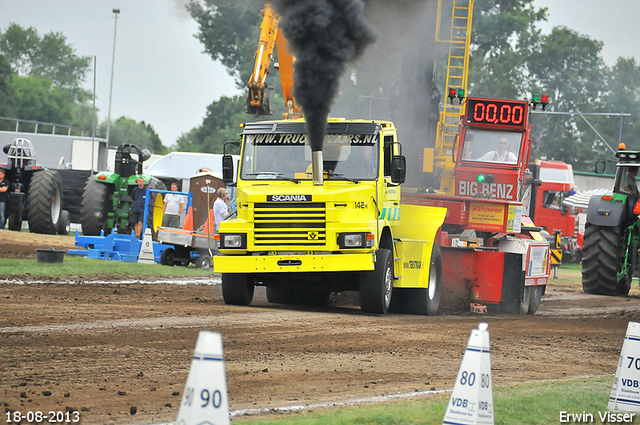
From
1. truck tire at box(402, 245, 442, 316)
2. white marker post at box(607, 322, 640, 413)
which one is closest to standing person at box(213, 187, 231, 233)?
truck tire at box(402, 245, 442, 316)

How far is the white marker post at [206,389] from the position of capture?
4141mm

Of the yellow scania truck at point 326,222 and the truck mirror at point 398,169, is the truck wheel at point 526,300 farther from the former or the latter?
the truck mirror at point 398,169

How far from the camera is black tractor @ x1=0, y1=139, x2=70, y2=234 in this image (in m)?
25.1

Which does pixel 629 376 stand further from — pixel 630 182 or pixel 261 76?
pixel 630 182

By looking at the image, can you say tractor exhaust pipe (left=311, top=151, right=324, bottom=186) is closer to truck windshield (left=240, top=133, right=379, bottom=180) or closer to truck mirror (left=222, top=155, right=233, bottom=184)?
truck windshield (left=240, top=133, right=379, bottom=180)

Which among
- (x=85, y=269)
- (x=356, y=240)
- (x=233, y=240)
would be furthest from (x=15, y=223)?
(x=356, y=240)

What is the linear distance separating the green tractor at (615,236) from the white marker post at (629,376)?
44.6 feet

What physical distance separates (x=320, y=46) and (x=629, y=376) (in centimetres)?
745

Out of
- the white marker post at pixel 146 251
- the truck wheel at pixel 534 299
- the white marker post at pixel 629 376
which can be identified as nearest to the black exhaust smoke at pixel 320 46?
the truck wheel at pixel 534 299

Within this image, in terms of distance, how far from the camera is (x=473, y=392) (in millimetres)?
5152

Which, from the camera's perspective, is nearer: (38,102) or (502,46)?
(502,46)

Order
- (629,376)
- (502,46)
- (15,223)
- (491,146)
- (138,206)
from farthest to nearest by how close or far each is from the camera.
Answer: (502,46)
(15,223)
(138,206)
(491,146)
(629,376)

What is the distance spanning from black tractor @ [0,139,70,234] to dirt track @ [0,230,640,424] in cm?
1055

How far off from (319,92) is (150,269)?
A: 25.9 feet
